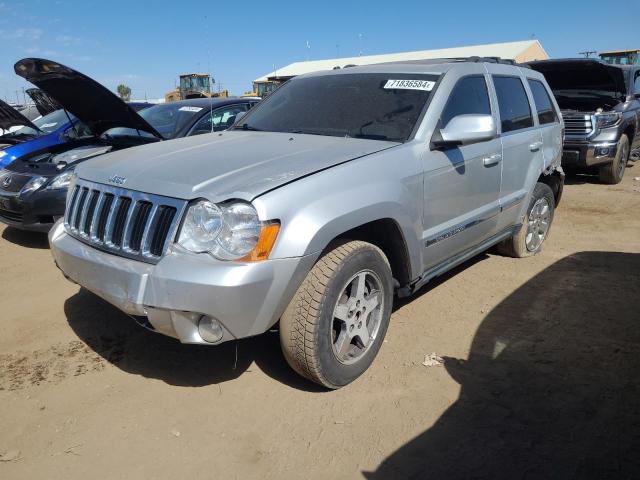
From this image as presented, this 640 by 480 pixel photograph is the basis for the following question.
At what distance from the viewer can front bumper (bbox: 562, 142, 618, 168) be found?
29.5 ft

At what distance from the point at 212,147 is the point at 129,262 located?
103cm

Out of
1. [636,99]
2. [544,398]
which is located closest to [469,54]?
[636,99]

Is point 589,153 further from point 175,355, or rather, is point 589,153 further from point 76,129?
point 175,355

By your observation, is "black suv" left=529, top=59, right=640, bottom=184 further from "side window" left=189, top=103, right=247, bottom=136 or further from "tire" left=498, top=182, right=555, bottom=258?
"side window" left=189, top=103, right=247, bottom=136

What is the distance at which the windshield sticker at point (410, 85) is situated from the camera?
3.64 metres

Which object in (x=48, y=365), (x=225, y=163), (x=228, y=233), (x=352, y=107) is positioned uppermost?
(x=352, y=107)

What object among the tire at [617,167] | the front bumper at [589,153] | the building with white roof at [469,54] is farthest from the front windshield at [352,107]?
the building with white roof at [469,54]

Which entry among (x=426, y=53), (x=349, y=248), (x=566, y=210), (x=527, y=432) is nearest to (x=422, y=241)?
(x=349, y=248)

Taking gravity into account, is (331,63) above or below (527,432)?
above

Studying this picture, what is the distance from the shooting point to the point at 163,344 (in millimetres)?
3564

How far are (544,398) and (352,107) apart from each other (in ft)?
7.31

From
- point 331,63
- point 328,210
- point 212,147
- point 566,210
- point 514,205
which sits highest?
point 331,63

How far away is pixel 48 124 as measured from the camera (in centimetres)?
717

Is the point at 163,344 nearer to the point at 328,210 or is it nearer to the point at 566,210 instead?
the point at 328,210
